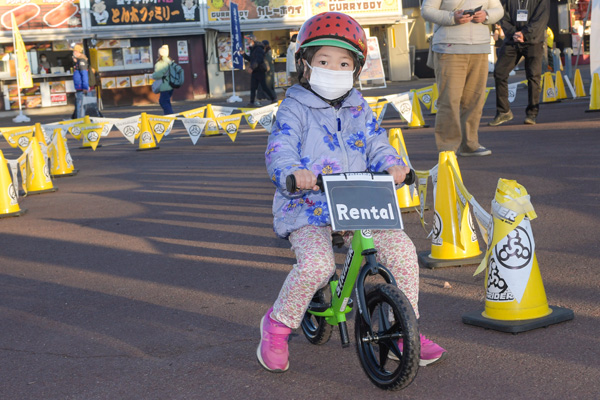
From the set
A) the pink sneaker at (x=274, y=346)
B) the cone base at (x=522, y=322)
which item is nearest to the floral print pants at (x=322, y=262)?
the pink sneaker at (x=274, y=346)

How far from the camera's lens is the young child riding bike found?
3895 millimetres

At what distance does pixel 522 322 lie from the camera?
4469mm

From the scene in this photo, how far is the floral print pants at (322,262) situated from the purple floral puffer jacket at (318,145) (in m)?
0.08

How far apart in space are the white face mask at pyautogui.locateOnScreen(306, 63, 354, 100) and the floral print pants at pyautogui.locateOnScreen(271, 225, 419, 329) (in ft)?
2.08

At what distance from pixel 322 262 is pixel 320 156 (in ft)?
1.69

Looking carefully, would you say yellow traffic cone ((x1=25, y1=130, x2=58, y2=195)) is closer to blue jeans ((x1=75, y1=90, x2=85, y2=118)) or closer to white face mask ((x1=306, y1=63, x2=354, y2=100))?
white face mask ((x1=306, y1=63, x2=354, y2=100))

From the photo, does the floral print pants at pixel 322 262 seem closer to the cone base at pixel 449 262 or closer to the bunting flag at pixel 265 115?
the cone base at pixel 449 262

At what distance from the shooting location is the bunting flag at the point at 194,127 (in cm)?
1642

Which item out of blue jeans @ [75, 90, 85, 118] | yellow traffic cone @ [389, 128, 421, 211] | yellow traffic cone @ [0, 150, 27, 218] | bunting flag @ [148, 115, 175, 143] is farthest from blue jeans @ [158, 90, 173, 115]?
yellow traffic cone @ [389, 128, 421, 211]

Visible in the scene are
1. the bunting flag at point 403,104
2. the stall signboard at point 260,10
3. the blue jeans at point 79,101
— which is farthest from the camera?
the stall signboard at point 260,10

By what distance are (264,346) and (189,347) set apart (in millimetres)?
694

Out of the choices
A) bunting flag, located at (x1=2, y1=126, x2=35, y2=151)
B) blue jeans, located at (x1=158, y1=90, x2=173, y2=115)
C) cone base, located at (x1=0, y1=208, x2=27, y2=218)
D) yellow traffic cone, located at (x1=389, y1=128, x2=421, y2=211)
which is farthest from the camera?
blue jeans, located at (x1=158, y1=90, x2=173, y2=115)

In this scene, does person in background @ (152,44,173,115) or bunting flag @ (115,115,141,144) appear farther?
person in background @ (152,44,173,115)

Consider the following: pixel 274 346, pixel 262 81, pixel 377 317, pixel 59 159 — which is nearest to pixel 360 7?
pixel 262 81
